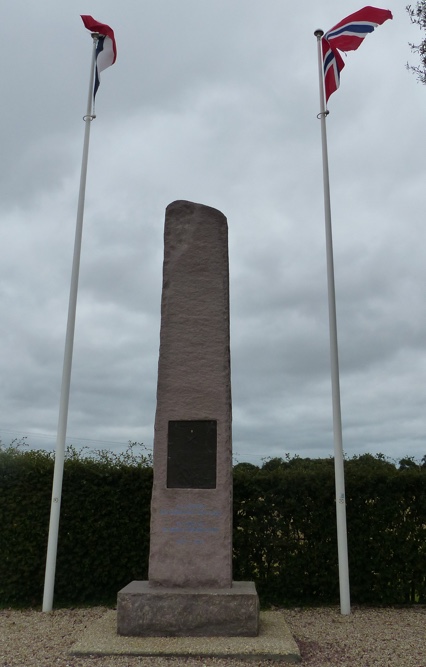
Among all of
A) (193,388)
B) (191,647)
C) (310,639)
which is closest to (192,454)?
(193,388)

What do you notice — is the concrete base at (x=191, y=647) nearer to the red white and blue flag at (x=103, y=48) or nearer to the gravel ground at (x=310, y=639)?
the gravel ground at (x=310, y=639)

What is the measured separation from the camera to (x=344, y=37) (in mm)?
8789

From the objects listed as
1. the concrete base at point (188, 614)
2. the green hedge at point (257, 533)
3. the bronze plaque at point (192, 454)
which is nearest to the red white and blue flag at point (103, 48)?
the bronze plaque at point (192, 454)

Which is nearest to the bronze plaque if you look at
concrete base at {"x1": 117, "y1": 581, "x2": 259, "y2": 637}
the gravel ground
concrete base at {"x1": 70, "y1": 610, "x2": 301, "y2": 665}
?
concrete base at {"x1": 117, "y1": 581, "x2": 259, "y2": 637}

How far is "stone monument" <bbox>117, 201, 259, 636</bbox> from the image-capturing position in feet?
19.9

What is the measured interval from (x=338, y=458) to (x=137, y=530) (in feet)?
9.96

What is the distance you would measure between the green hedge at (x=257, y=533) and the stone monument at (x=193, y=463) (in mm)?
1889

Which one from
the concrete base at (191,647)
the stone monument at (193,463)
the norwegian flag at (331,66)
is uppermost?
the norwegian flag at (331,66)

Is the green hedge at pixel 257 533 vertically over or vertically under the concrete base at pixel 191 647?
over

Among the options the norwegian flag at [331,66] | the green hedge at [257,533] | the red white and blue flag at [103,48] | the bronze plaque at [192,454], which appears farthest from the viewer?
the red white and blue flag at [103,48]

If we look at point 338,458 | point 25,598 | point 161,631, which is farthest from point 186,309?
point 25,598

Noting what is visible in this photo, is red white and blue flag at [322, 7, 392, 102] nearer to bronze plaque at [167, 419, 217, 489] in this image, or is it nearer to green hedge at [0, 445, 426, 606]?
bronze plaque at [167, 419, 217, 489]

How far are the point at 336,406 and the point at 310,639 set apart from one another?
293 cm

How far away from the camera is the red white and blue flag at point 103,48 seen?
9.14 metres
